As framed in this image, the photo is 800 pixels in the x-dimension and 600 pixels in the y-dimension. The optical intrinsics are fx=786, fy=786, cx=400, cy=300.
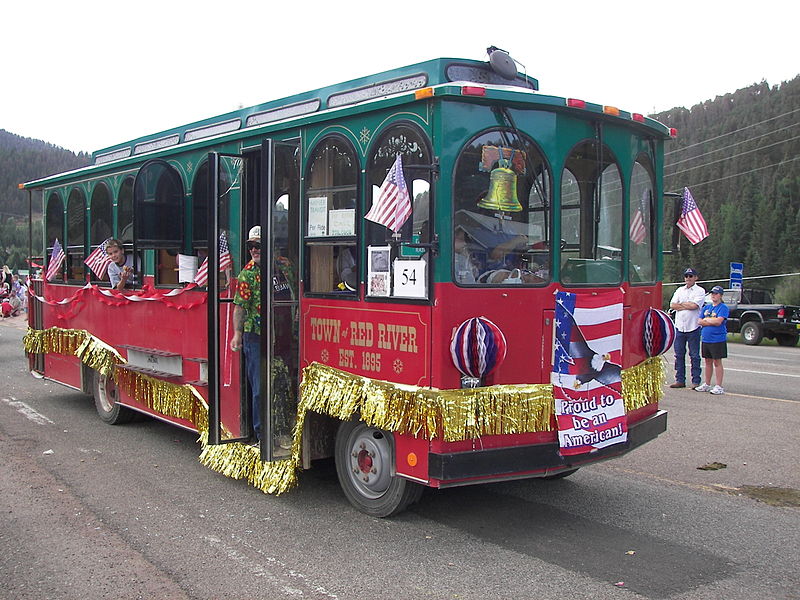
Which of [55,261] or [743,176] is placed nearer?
[55,261]

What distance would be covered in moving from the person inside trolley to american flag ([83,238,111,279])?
0.10 meters

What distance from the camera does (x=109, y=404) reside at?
9.11m

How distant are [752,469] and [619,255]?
2744 mm

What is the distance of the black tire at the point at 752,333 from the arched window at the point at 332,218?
19322 millimetres

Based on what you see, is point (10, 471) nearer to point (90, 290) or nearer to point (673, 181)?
point (90, 290)

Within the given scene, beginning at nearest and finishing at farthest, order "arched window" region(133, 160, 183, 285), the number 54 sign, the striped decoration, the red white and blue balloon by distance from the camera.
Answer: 1. the red white and blue balloon
2. the number 54 sign
3. the striped decoration
4. "arched window" region(133, 160, 183, 285)

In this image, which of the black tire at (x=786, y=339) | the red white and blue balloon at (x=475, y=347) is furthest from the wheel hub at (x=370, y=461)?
the black tire at (x=786, y=339)

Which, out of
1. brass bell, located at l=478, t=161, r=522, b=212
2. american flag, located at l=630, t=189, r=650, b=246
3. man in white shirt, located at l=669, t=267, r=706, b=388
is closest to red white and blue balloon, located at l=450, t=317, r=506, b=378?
brass bell, located at l=478, t=161, r=522, b=212

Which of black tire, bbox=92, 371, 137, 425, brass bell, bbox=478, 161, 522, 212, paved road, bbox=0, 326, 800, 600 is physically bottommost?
paved road, bbox=0, 326, 800, 600

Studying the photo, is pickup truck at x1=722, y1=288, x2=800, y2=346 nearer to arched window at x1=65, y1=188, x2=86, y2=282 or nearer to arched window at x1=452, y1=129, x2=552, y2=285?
arched window at x1=65, y1=188, x2=86, y2=282

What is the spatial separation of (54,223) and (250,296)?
5369 mm

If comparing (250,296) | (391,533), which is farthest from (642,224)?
(250,296)

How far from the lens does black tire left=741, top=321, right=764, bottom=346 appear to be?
22.0m

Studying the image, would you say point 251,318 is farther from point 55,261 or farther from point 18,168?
point 18,168
